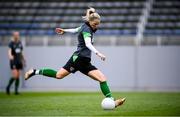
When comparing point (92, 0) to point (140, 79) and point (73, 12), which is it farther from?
point (140, 79)

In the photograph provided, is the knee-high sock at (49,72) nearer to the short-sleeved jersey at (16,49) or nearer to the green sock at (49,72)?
the green sock at (49,72)

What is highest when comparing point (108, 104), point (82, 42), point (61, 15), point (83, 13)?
point (82, 42)

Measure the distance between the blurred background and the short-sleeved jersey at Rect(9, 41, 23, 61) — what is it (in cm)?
286

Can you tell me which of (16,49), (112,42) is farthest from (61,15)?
(16,49)

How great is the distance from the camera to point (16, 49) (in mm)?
19016

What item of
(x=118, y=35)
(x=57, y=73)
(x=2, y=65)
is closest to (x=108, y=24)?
(x=118, y=35)

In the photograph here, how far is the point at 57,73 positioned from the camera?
11703 millimetres

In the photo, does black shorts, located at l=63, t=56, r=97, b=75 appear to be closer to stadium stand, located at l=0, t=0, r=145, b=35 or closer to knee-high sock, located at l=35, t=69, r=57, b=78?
knee-high sock, located at l=35, t=69, r=57, b=78

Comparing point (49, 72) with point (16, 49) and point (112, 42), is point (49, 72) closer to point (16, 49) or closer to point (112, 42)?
point (16, 49)

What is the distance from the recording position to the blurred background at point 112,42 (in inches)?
860

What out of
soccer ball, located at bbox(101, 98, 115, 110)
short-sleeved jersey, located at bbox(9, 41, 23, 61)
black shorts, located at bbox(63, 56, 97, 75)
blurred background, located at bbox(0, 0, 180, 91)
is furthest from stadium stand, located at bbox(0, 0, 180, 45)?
soccer ball, located at bbox(101, 98, 115, 110)

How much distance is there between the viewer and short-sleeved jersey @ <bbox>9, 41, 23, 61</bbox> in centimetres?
1890

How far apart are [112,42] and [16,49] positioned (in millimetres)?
4722

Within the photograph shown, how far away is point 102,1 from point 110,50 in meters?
3.64
